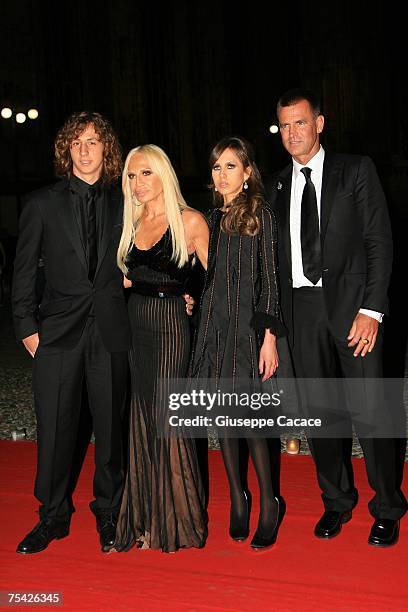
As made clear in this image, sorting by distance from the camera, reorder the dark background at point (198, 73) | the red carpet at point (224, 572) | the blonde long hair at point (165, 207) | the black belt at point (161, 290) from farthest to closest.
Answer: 1. the dark background at point (198, 73)
2. the black belt at point (161, 290)
3. the blonde long hair at point (165, 207)
4. the red carpet at point (224, 572)

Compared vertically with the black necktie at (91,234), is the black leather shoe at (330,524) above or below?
below

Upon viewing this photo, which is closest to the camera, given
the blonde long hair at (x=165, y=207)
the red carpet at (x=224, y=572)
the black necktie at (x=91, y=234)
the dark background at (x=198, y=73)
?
the red carpet at (x=224, y=572)

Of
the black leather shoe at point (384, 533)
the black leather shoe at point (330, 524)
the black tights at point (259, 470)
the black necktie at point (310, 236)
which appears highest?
the black necktie at point (310, 236)

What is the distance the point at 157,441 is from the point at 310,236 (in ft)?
3.45

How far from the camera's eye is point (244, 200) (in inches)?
142

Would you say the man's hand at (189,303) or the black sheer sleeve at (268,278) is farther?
the man's hand at (189,303)

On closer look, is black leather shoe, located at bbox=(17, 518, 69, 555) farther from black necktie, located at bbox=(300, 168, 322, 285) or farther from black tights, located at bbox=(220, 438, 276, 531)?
black necktie, located at bbox=(300, 168, 322, 285)

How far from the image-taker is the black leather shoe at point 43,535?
377 centimetres

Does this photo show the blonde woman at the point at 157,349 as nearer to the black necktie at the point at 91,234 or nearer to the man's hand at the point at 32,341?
the black necktie at the point at 91,234

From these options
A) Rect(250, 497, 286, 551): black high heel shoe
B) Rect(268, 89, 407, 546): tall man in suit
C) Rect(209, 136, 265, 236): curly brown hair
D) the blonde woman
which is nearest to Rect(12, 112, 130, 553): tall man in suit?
the blonde woman

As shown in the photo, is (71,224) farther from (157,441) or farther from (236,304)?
(157,441)

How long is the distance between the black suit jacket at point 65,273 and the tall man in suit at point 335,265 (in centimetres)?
71

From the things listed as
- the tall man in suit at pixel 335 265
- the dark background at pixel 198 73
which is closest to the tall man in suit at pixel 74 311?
the tall man in suit at pixel 335 265

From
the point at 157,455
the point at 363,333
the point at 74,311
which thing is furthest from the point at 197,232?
the point at 157,455
